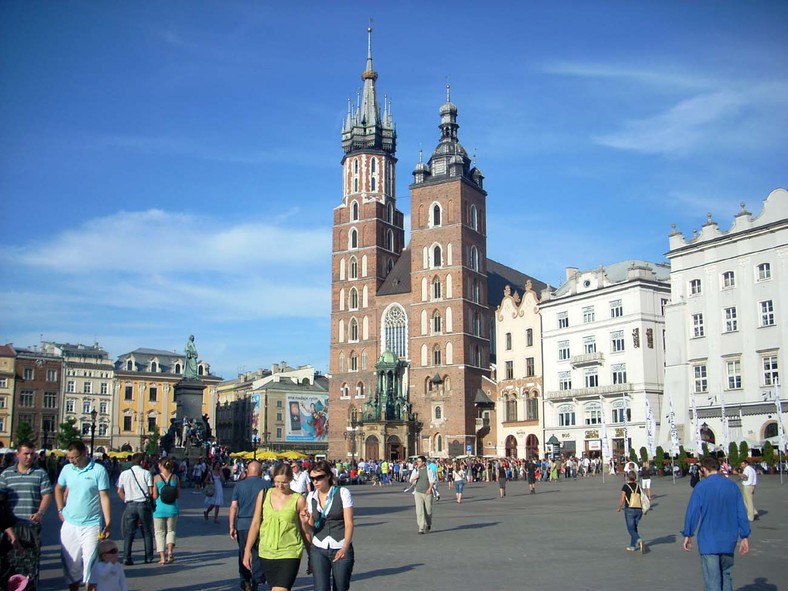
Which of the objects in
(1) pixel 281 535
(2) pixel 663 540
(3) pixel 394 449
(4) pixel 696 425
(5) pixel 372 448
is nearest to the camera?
(1) pixel 281 535

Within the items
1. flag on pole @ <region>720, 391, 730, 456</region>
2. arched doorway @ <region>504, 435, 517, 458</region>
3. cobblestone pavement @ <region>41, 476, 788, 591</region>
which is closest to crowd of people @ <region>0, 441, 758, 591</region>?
cobblestone pavement @ <region>41, 476, 788, 591</region>

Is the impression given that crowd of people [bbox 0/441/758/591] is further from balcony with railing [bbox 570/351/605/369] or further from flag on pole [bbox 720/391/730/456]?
balcony with railing [bbox 570/351/605/369]

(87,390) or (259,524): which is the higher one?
(87,390)

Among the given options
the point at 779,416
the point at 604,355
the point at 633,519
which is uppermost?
the point at 604,355

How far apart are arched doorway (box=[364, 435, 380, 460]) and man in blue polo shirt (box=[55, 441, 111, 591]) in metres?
62.0

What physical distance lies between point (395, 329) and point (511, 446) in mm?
15900

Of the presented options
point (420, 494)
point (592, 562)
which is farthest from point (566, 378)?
Result: point (592, 562)

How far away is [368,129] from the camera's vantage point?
8600 cm

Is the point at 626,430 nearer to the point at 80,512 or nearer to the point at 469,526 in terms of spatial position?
the point at 469,526

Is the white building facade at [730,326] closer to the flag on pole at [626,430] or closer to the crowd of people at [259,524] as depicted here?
the flag on pole at [626,430]

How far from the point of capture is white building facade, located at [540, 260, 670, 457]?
56.9 meters

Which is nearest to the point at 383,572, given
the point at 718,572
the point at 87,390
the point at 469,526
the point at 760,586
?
the point at 760,586

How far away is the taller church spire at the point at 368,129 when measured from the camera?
8569 centimetres

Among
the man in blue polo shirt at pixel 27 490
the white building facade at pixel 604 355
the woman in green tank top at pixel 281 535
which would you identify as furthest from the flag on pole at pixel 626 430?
the woman in green tank top at pixel 281 535
